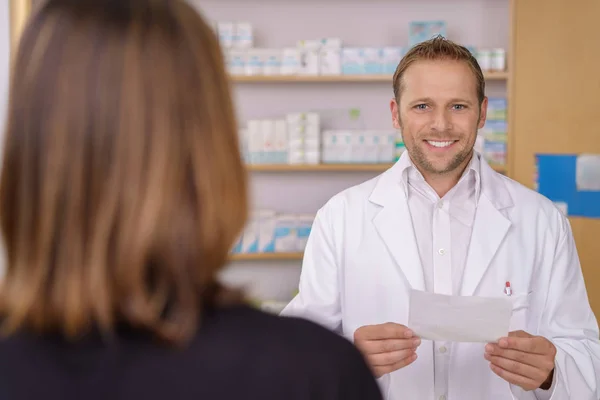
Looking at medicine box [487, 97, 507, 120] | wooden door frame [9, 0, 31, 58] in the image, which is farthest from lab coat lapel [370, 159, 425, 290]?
wooden door frame [9, 0, 31, 58]

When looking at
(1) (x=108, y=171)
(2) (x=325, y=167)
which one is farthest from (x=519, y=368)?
(2) (x=325, y=167)

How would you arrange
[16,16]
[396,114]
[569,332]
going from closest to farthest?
[569,332] → [396,114] → [16,16]

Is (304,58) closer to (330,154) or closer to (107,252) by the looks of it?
(330,154)

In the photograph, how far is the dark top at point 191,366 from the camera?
27.5 inches

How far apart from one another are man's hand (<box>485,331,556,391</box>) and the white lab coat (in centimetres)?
12

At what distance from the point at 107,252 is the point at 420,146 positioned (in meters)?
1.56

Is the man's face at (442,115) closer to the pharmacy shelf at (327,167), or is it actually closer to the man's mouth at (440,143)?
the man's mouth at (440,143)

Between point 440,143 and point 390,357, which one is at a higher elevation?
point 440,143

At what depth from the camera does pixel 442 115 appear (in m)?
2.13

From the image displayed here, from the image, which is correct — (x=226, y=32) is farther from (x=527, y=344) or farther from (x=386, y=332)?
(x=527, y=344)

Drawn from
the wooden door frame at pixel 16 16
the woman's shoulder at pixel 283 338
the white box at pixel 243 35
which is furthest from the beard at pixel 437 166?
the wooden door frame at pixel 16 16

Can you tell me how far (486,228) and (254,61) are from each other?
2.36 metres

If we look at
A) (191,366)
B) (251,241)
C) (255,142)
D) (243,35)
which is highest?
(243,35)

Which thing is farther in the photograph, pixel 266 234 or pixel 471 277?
pixel 266 234
